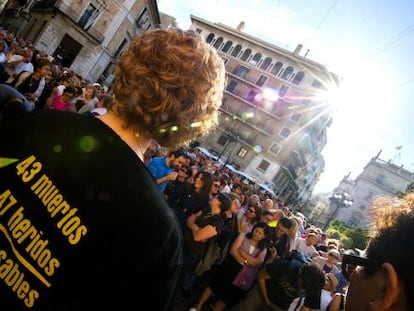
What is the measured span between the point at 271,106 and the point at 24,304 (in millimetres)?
43150

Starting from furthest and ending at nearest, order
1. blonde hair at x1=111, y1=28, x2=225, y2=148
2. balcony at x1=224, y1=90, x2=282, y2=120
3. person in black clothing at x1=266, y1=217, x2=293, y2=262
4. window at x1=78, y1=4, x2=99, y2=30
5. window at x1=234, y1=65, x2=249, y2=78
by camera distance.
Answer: window at x1=234, y1=65, x2=249, y2=78, balcony at x1=224, y1=90, x2=282, y2=120, window at x1=78, y1=4, x2=99, y2=30, person in black clothing at x1=266, y1=217, x2=293, y2=262, blonde hair at x1=111, y1=28, x2=225, y2=148

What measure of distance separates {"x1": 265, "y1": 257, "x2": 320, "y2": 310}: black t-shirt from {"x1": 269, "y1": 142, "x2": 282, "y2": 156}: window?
37.7 meters

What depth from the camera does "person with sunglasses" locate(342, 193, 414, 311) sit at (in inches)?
39.9

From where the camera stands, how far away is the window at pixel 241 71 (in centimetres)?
4439

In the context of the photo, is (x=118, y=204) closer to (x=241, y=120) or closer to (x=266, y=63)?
(x=241, y=120)

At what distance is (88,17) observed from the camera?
27.7 metres

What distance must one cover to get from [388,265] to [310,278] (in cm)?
302

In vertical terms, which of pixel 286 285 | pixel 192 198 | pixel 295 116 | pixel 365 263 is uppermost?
pixel 295 116

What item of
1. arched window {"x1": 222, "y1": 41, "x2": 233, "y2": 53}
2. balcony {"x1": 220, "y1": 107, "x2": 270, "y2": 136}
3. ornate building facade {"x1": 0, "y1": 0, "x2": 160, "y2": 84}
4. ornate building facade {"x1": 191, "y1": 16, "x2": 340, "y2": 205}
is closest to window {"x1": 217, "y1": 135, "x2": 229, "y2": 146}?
ornate building facade {"x1": 191, "y1": 16, "x2": 340, "y2": 205}

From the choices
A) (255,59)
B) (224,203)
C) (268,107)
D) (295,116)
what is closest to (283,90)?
(268,107)

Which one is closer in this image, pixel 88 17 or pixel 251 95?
pixel 88 17

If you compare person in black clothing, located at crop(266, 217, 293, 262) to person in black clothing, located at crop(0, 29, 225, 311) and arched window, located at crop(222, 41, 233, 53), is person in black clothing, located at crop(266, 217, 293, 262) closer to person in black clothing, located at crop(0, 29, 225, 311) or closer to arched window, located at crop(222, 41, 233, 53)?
person in black clothing, located at crop(0, 29, 225, 311)

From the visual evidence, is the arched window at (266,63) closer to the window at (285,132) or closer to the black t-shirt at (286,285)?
the window at (285,132)

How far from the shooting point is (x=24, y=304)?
1003mm
